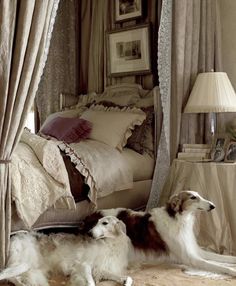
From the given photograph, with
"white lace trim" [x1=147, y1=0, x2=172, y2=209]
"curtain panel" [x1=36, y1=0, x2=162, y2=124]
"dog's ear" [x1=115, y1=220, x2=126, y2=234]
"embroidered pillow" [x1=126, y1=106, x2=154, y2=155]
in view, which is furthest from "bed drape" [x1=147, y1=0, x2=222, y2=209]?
"curtain panel" [x1=36, y1=0, x2=162, y2=124]

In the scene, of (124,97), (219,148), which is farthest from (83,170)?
(124,97)

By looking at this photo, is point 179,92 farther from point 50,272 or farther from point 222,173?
point 50,272

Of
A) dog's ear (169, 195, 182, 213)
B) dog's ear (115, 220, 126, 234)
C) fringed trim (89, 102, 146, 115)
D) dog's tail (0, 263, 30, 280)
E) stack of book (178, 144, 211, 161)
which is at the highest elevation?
fringed trim (89, 102, 146, 115)

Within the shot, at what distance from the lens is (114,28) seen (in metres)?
4.24

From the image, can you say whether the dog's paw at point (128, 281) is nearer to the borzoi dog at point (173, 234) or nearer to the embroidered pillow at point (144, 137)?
the borzoi dog at point (173, 234)

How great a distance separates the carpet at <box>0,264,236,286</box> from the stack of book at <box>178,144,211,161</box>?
972 millimetres

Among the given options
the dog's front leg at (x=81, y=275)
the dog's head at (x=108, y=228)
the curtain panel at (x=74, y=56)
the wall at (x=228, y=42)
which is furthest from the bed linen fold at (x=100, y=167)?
the curtain panel at (x=74, y=56)

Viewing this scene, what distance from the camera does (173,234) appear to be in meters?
2.64

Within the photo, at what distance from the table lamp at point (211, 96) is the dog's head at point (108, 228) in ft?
3.55

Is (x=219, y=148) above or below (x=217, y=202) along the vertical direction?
above

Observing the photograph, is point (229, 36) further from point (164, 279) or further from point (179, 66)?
point (164, 279)

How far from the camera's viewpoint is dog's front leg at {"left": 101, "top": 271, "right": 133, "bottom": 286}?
2.31m

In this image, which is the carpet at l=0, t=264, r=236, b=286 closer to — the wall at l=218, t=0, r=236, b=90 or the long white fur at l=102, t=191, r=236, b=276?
the long white fur at l=102, t=191, r=236, b=276

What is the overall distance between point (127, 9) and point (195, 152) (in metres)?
1.61
